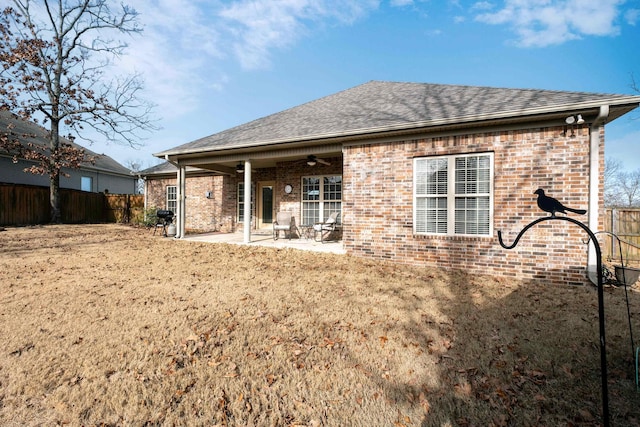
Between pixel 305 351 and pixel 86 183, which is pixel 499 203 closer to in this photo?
pixel 305 351

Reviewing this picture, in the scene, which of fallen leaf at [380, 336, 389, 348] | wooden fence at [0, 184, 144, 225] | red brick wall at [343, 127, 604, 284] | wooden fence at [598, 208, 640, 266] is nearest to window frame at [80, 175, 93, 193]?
wooden fence at [0, 184, 144, 225]

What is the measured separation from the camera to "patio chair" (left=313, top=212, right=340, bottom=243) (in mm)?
9406

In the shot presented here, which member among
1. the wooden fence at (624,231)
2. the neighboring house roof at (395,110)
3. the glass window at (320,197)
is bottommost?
the wooden fence at (624,231)

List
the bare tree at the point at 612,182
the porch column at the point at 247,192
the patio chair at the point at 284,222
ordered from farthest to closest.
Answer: the bare tree at the point at 612,182, the patio chair at the point at 284,222, the porch column at the point at 247,192

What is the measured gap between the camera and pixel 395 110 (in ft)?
26.2

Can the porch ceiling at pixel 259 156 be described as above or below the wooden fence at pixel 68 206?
above

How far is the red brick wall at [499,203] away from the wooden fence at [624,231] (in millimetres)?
3886

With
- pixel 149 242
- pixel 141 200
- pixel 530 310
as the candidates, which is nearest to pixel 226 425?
pixel 530 310

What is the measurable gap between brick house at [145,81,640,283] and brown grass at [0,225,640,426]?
0.82 m

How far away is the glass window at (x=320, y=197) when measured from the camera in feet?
34.1

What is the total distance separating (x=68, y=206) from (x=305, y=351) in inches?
730

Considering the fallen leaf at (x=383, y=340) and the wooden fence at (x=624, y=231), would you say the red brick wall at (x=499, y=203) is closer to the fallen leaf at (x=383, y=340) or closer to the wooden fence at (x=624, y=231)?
the fallen leaf at (x=383, y=340)

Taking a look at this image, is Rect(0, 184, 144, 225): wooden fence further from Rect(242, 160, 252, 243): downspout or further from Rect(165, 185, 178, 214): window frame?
Rect(242, 160, 252, 243): downspout

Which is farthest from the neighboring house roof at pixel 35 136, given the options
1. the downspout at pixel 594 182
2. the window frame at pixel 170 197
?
the downspout at pixel 594 182
